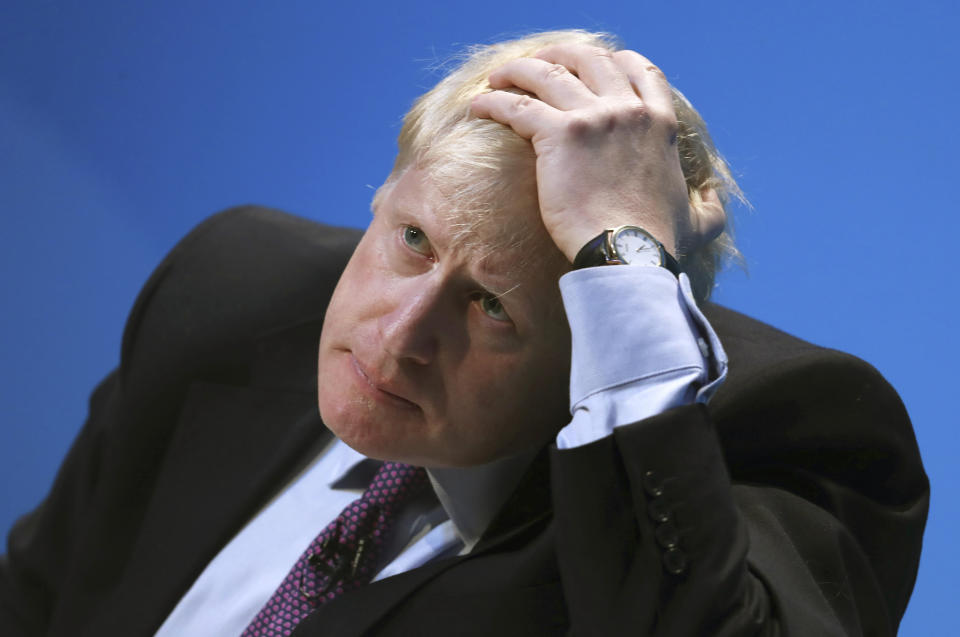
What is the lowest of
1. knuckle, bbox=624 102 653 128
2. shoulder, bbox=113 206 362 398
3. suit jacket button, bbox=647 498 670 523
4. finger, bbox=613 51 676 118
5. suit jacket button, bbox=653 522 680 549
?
suit jacket button, bbox=653 522 680 549

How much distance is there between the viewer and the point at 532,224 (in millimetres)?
1086

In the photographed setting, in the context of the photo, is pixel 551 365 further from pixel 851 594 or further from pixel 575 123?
pixel 851 594

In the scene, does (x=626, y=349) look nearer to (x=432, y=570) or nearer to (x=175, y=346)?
(x=432, y=570)

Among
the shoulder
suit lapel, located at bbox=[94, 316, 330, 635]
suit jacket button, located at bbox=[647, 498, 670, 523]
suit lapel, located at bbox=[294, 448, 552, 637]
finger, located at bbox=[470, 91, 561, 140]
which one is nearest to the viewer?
suit jacket button, located at bbox=[647, 498, 670, 523]

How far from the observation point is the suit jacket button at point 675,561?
0.95 meters

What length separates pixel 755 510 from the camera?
3.80ft

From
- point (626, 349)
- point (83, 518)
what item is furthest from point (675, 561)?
point (83, 518)

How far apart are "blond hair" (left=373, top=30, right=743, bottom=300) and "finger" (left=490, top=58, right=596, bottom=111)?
44mm

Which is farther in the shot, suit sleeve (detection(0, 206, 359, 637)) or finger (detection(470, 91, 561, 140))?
suit sleeve (detection(0, 206, 359, 637))

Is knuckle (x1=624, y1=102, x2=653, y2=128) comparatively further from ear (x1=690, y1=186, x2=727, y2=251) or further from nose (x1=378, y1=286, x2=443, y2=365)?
nose (x1=378, y1=286, x2=443, y2=365)

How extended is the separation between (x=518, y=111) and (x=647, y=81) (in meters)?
0.15

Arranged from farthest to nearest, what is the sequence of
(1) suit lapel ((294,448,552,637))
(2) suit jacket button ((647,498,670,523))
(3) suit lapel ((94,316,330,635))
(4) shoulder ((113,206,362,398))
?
(4) shoulder ((113,206,362,398)), (3) suit lapel ((94,316,330,635)), (1) suit lapel ((294,448,552,637)), (2) suit jacket button ((647,498,670,523))

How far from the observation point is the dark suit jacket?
0.96 meters

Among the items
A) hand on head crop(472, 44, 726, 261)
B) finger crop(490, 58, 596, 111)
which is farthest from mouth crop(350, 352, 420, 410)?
finger crop(490, 58, 596, 111)
